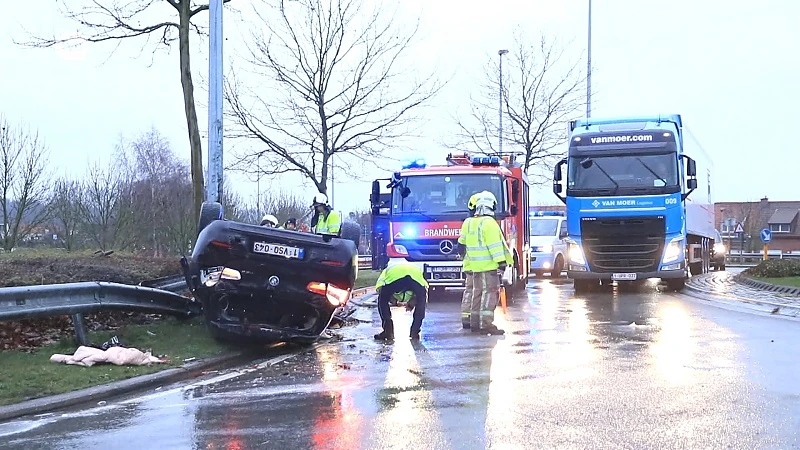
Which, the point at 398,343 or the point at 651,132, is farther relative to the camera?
the point at 651,132

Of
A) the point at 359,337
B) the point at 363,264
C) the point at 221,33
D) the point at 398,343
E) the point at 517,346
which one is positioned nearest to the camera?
the point at 517,346

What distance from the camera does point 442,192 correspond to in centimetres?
1652

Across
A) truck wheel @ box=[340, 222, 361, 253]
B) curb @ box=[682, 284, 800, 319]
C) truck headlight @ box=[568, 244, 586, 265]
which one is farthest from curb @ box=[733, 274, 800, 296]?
truck wheel @ box=[340, 222, 361, 253]

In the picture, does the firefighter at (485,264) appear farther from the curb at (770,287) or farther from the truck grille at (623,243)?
the curb at (770,287)

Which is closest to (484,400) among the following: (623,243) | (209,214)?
(209,214)

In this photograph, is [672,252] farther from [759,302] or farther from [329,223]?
[329,223]

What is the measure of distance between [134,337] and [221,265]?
168cm

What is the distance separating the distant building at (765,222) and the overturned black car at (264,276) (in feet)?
218

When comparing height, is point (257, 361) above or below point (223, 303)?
below

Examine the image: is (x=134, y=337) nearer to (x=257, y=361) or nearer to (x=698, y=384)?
(x=257, y=361)

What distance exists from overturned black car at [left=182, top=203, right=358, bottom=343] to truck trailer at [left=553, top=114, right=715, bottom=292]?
9.20 metres

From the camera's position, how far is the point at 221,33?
12.8 m

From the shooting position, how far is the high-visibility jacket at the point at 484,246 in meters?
11.0

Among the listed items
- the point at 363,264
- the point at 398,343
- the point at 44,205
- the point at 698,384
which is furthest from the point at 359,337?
the point at 363,264
